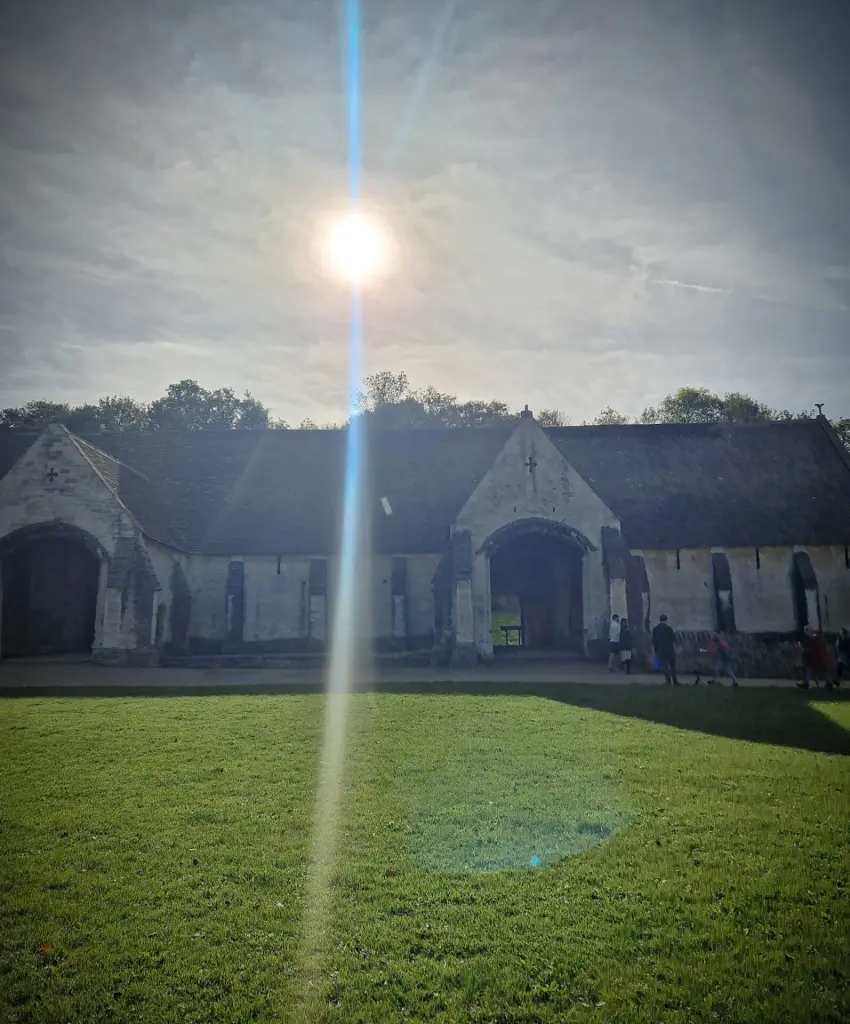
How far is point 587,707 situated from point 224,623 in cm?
1720

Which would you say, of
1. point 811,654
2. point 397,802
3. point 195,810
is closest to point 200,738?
point 195,810

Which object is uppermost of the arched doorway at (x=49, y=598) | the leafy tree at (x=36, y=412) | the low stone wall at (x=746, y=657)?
the leafy tree at (x=36, y=412)

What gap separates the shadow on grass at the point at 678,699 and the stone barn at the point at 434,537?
17.0 ft

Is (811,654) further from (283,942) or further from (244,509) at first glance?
(244,509)

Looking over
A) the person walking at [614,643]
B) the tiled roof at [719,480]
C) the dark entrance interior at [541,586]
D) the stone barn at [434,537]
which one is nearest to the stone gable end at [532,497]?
the stone barn at [434,537]

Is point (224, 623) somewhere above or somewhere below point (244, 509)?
below

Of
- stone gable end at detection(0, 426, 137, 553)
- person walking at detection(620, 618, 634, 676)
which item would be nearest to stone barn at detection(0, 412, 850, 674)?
stone gable end at detection(0, 426, 137, 553)

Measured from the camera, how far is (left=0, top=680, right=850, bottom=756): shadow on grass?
12.5 m

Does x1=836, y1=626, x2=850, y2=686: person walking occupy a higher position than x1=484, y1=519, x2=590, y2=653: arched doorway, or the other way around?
x1=484, y1=519, x2=590, y2=653: arched doorway

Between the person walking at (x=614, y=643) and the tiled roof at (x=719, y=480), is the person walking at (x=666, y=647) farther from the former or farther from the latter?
the tiled roof at (x=719, y=480)

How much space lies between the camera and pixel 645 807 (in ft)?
25.9

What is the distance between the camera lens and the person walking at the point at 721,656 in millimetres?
18573

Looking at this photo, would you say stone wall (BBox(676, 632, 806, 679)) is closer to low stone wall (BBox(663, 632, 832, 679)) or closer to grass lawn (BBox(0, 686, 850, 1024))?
low stone wall (BBox(663, 632, 832, 679))

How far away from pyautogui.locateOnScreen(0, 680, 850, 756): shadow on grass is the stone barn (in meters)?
5.17
